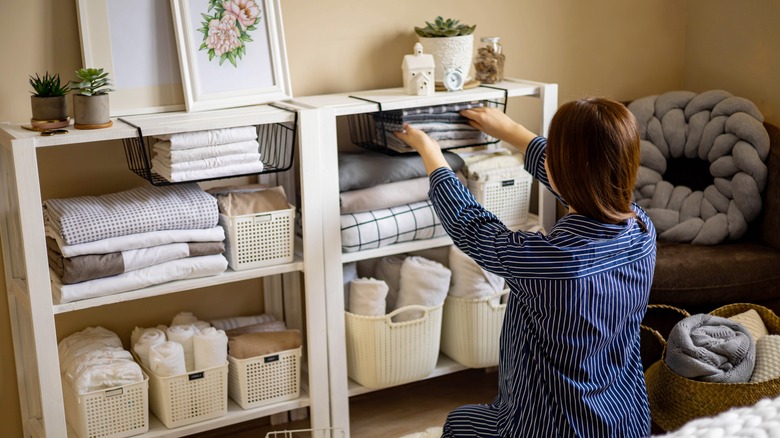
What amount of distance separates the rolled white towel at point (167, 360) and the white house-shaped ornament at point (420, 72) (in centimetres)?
92

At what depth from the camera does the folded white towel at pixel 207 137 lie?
2.06 metres

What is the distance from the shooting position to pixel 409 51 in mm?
2668

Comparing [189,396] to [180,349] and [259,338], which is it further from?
[259,338]

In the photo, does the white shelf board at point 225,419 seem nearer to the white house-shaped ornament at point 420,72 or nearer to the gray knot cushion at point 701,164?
the white house-shaped ornament at point 420,72

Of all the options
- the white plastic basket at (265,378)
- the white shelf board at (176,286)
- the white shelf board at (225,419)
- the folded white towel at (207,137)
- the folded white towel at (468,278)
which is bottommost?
the white shelf board at (225,419)

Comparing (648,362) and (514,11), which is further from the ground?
(514,11)

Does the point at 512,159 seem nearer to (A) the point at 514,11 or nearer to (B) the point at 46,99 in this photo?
(A) the point at 514,11

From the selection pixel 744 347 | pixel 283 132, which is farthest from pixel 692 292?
pixel 283 132

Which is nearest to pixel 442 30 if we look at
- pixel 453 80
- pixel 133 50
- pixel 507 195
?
pixel 453 80

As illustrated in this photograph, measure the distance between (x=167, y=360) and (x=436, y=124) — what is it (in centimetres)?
94

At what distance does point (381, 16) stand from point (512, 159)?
0.58m

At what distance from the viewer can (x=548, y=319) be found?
167 cm

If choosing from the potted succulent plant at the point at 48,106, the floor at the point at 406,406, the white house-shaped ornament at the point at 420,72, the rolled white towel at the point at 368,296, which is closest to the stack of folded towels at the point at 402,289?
the rolled white towel at the point at 368,296

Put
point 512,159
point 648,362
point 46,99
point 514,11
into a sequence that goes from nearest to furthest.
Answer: point 46,99
point 648,362
point 512,159
point 514,11
